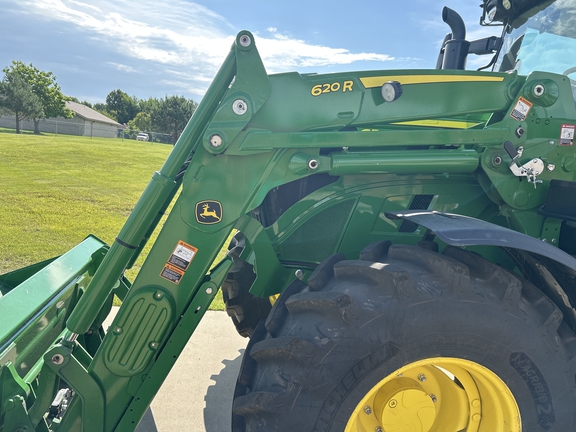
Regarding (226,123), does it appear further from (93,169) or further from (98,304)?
(93,169)

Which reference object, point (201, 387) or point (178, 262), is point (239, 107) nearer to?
point (178, 262)

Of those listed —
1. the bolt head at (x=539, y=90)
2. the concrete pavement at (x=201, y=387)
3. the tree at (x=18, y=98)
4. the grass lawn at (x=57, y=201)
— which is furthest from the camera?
the tree at (x=18, y=98)

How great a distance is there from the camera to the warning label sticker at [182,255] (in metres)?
2.16

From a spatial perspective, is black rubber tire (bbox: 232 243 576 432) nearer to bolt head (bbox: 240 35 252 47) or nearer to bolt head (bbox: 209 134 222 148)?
bolt head (bbox: 209 134 222 148)

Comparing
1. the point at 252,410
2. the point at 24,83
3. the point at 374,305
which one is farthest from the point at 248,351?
the point at 24,83

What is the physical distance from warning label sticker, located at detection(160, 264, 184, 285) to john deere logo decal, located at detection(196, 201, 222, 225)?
0.26 meters

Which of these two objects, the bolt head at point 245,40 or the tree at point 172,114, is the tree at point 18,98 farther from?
the bolt head at point 245,40

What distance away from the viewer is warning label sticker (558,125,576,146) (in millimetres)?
2410

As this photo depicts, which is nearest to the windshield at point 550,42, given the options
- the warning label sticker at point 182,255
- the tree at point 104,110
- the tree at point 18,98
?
the warning label sticker at point 182,255

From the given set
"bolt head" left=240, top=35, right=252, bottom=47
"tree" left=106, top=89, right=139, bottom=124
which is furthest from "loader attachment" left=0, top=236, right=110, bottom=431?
"tree" left=106, top=89, right=139, bottom=124

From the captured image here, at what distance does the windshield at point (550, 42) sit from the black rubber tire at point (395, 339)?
1528 millimetres

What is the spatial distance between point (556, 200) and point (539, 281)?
1.62 ft

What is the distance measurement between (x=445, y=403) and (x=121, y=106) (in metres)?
100

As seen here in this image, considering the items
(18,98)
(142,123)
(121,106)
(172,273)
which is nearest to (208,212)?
(172,273)
